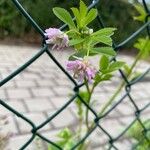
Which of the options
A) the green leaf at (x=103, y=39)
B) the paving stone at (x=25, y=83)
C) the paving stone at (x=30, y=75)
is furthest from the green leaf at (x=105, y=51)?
the paving stone at (x=30, y=75)

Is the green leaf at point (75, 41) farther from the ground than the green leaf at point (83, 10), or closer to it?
closer to it

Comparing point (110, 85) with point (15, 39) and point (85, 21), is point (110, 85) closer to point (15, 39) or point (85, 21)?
point (15, 39)

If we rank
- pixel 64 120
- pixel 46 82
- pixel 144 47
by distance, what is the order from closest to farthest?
pixel 144 47, pixel 64 120, pixel 46 82

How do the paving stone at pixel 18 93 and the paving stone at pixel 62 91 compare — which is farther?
the paving stone at pixel 62 91

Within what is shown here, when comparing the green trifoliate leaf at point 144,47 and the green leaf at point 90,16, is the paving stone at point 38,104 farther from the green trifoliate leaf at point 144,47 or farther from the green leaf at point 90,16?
Result: the green leaf at point 90,16

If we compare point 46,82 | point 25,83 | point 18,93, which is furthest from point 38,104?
point 46,82

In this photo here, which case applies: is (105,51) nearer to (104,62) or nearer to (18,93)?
(104,62)

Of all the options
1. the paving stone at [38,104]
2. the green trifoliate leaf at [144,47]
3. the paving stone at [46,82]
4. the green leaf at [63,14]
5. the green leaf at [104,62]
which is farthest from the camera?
the paving stone at [46,82]

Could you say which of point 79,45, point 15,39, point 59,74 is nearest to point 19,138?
point 79,45
